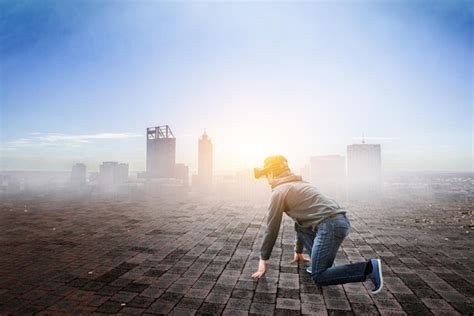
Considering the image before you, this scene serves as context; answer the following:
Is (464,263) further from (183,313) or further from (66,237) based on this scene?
(66,237)

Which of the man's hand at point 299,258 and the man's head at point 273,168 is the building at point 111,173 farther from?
the man's head at point 273,168

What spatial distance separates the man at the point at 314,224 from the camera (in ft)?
9.78

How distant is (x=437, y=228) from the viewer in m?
7.02

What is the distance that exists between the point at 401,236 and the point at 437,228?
1.69 metres

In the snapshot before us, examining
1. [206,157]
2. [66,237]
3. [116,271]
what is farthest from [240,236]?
[206,157]

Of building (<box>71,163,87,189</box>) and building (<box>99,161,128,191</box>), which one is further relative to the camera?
building (<box>99,161,128,191</box>)

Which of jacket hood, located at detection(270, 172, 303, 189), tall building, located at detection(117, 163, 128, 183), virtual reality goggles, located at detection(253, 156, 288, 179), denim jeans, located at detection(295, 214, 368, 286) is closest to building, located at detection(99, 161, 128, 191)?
tall building, located at detection(117, 163, 128, 183)

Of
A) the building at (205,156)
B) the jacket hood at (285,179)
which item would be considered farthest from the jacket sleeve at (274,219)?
the building at (205,156)

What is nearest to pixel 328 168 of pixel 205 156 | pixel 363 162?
pixel 363 162

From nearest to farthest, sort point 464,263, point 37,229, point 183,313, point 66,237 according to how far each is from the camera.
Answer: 1. point 183,313
2. point 464,263
3. point 66,237
4. point 37,229

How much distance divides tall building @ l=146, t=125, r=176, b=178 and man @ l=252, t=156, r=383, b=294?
74523 millimetres

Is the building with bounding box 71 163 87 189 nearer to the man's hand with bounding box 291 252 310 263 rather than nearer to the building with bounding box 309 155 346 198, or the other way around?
the man's hand with bounding box 291 252 310 263

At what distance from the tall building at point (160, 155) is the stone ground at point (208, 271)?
69969 mm

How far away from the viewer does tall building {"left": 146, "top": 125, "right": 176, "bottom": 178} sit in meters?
76.0
